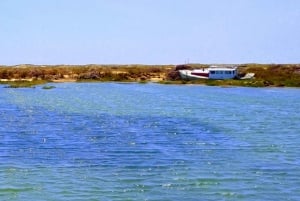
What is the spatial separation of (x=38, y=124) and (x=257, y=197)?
25404 millimetres

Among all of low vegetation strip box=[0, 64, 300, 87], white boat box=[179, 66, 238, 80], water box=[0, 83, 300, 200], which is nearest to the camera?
water box=[0, 83, 300, 200]

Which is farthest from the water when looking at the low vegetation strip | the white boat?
the white boat

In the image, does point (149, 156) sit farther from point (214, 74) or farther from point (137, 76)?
point (137, 76)

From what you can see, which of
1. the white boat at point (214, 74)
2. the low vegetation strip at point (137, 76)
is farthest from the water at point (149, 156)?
the white boat at point (214, 74)

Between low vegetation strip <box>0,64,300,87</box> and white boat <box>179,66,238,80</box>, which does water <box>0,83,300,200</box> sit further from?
white boat <box>179,66,238,80</box>

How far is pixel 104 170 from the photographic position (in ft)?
74.6

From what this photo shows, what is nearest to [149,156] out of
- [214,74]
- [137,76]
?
[214,74]

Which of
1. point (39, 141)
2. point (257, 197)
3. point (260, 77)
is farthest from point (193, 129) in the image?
point (260, 77)

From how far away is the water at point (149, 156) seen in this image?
1928cm

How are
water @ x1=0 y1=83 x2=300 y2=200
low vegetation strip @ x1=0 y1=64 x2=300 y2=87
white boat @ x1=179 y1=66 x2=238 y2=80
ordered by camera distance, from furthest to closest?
white boat @ x1=179 y1=66 x2=238 y2=80 < low vegetation strip @ x1=0 y1=64 x2=300 y2=87 < water @ x1=0 y1=83 x2=300 y2=200

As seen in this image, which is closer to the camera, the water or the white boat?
the water

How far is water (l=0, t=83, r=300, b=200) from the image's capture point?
1928 cm

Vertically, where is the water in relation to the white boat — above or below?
below

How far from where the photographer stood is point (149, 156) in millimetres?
26219
